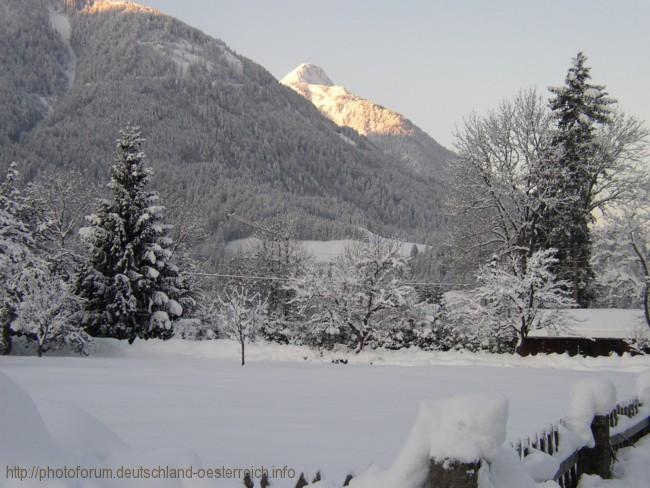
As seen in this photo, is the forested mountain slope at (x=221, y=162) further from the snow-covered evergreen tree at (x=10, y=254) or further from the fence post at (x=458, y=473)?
the fence post at (x=458, y=473)

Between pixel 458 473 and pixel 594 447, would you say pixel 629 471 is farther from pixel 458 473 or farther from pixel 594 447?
pixel 458 473

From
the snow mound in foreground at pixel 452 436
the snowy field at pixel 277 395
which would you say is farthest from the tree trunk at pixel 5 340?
the snow mound in foreground at pixel 452 436

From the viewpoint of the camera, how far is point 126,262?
3294 cm

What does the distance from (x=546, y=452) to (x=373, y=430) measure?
639 cm

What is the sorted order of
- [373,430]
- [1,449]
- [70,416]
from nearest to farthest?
1. [1,449]
2. [70,416]
3. [373,430]

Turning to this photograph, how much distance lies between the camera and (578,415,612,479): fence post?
5.24 metres

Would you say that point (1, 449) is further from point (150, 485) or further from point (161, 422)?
point (161, 422)

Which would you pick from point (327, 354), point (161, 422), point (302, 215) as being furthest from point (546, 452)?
point (302, 215)

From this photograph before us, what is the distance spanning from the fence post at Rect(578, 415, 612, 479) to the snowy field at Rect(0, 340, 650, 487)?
2.08 metres

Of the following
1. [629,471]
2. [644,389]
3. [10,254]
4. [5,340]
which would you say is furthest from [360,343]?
[629,471]

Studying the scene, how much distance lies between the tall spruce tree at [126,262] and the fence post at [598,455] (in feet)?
97.1

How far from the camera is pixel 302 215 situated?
14038 centimetres

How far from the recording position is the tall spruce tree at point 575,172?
3181 cm

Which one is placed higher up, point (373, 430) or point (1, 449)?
point (1, 449)
